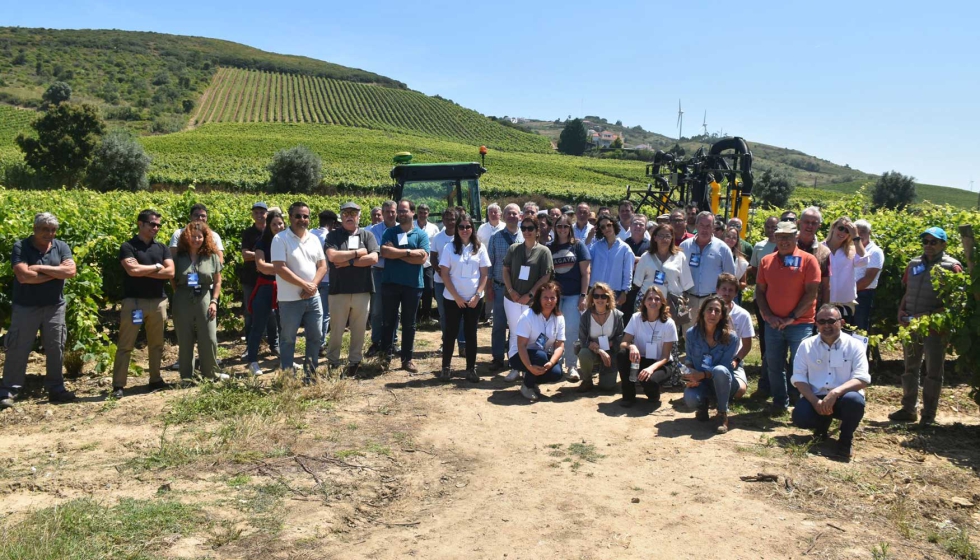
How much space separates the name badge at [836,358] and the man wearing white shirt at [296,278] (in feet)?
16.2

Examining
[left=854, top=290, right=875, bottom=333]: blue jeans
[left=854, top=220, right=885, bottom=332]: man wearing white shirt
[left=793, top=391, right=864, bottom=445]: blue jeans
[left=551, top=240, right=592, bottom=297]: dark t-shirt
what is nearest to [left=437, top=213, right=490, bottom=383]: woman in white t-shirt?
[left=551, top=240, right=592, bottom=297]: dark t-shirt

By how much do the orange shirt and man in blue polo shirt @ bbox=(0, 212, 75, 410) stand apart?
6922 mm

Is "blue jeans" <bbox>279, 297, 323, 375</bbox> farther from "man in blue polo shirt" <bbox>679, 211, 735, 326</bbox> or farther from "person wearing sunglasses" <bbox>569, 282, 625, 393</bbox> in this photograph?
"man in blue polo shirt" <bbox>679, 211, 735, 326</bbox>

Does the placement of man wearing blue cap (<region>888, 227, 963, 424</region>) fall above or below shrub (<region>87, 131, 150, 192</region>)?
below

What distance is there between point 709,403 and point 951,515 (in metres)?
2.33

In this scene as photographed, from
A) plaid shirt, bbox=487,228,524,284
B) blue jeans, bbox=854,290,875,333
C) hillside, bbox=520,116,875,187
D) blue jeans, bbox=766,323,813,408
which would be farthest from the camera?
hillside, bbox=520,116,875,187

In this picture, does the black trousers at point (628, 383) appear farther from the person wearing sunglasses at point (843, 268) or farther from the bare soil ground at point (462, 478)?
the person wearing sunglasses at point (843, 268)

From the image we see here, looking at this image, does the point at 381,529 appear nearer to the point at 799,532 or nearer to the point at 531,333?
the point at 799,532

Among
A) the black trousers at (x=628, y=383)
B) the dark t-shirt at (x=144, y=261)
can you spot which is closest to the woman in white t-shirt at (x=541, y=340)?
the black trousers at (x=628, y=383)

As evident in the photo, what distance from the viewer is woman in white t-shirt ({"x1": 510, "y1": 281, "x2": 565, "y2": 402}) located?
7.09 metres

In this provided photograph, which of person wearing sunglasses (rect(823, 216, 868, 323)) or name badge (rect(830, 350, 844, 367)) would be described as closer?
name badge (rect(830, 350, 844, 367))

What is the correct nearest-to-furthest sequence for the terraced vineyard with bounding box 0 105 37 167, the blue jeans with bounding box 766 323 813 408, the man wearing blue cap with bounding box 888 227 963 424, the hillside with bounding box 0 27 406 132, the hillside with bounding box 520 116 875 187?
the man wearing blue cap with bounding box 888 227 963 424, the blue jeans with bounding box 766 323 813 408, the terraced vineyard with bounding box 0 105 37 167, the hillside with bounding box 0 27 406 132, the hillside with bounding box 520 116 875 187

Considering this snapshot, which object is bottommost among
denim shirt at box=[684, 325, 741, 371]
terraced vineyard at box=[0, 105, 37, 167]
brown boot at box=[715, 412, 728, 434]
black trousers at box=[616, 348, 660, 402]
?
brown boot at box=[715, 412, 728, 434]

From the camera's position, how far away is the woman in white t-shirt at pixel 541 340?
23.3ft
